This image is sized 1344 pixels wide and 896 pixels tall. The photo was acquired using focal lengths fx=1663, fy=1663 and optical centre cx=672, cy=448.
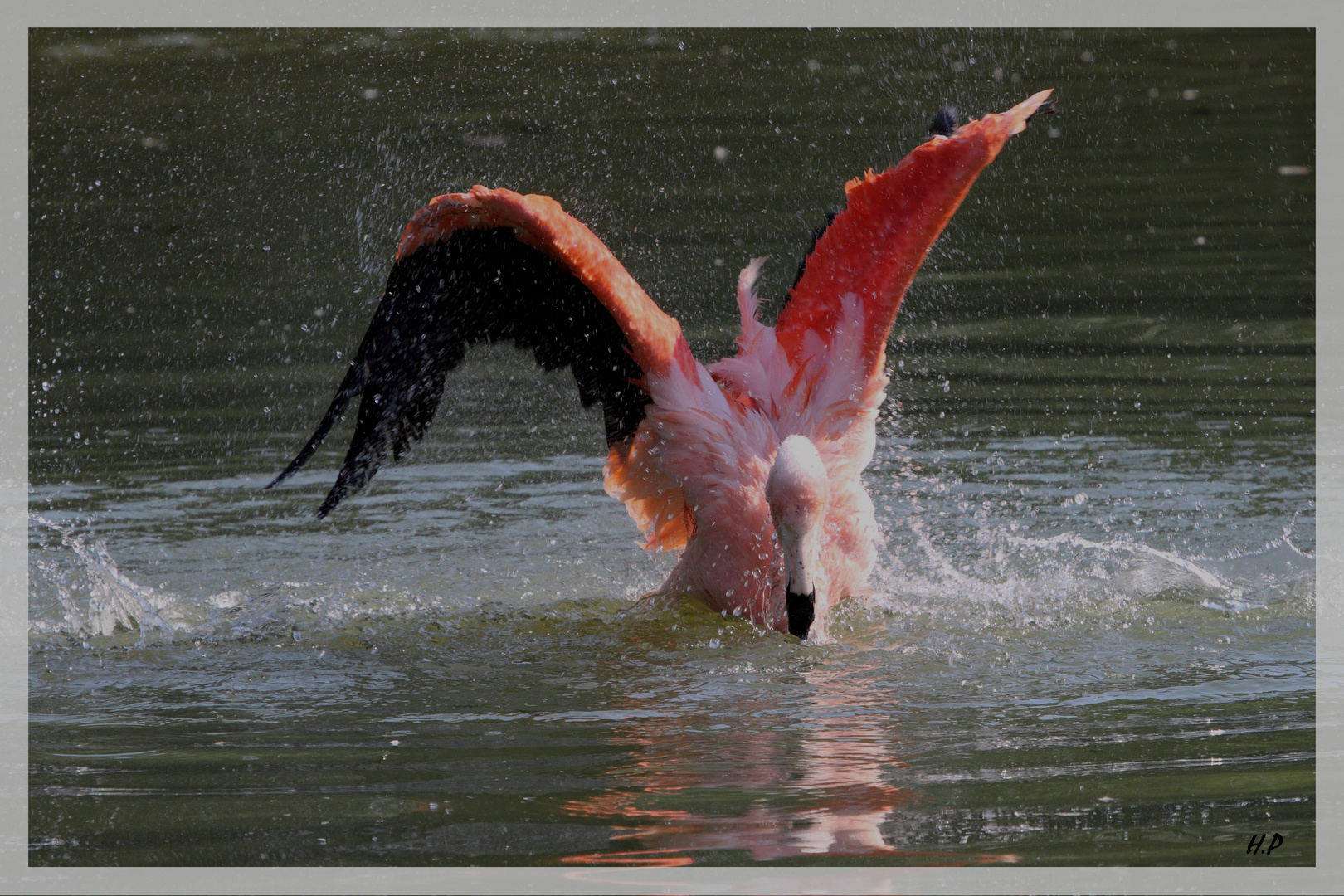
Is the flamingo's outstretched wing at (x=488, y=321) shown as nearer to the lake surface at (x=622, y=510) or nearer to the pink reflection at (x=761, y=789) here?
the lake surface at (x=622, y=510)

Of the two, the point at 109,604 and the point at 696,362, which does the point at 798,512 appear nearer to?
the point at 696,362

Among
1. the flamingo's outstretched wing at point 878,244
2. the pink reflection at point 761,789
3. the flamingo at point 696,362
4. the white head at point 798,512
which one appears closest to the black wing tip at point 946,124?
the flamingo at point 696,362

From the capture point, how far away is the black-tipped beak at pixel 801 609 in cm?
544

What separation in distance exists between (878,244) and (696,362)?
78 centimetres

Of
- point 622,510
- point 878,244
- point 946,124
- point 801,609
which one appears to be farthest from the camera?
point 622,510

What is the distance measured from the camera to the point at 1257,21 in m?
15.5

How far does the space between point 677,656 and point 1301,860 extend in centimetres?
231

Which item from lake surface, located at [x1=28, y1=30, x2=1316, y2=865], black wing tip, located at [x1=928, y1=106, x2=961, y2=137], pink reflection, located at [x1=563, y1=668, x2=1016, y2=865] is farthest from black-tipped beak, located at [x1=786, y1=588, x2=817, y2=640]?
black wing tip, located at [x1=928, y1=106, x2=961, y2=137]

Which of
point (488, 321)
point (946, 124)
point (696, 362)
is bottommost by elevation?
point (696, 362)

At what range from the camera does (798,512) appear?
17.5ft

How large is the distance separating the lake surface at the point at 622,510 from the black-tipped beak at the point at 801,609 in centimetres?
17

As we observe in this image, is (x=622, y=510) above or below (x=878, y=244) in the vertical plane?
below

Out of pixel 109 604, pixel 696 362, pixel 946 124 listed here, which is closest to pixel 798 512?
pixel 696 362

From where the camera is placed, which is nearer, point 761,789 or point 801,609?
point 761,789
